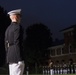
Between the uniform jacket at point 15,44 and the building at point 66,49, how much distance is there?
83.4m

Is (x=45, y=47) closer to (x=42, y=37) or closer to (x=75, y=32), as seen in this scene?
(x=42, y=37)

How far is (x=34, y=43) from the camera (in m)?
112

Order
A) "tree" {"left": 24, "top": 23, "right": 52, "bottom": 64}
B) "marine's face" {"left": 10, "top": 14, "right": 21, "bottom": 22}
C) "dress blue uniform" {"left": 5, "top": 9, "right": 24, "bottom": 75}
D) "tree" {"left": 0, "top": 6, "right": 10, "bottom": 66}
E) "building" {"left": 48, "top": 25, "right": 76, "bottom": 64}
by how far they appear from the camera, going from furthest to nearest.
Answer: "tree" {"left": 24, "top": 23, "right": 52, "bottom": 64} → "building" {"left": 48, "top": 25, "right": 76, "bottom": 64} → "tree" {"left": 0, "top": 6, "right": 10, "bottom": 66} → "marine's face" {"left": 10, "top": 14, "right": 21, "bottom": 22} → "dress blue uniform" {"left": 5, "top": 9, "right": 24, "bottom": 75}

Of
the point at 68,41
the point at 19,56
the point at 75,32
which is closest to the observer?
the point at 19,56

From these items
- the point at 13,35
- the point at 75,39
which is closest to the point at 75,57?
the point at 75,39

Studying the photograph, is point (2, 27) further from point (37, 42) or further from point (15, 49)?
point (15, 49)

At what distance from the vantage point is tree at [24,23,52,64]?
10406 cm

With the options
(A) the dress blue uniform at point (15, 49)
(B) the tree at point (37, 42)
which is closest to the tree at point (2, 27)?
(B) the tree at point (37, 42)

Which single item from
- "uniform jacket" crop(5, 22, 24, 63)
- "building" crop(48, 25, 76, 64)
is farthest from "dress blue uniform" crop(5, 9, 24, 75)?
"building" crop(48, 25, 76, 64)

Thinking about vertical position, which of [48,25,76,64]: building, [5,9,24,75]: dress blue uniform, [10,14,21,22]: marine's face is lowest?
[5,9,24,75]: dress blue uniform

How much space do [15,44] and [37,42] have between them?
10438 cm

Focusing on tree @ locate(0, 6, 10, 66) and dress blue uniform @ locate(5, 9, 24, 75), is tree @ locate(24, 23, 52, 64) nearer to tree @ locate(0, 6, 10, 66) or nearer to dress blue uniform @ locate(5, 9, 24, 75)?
tree @ locate(0, 6, 10, 66)

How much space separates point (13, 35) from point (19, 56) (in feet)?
1.73

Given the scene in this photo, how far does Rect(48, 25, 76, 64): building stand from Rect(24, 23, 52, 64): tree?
315 cm
